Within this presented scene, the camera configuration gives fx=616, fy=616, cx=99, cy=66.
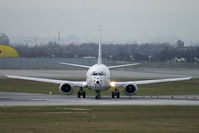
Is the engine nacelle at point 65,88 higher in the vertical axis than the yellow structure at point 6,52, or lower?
lower

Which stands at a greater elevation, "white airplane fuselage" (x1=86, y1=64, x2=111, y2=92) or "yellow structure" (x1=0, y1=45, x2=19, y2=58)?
"yellow structure" (x1=0, y1=45, x2=19, y2=58)

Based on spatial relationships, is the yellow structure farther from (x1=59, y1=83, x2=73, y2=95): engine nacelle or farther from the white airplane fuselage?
the white airplane fuselage

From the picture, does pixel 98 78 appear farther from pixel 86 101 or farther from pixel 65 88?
pixel 86 101

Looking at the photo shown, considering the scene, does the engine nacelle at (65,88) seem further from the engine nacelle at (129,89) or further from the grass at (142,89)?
the grass at (142,89)

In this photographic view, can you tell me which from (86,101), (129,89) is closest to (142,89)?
(129,89)
